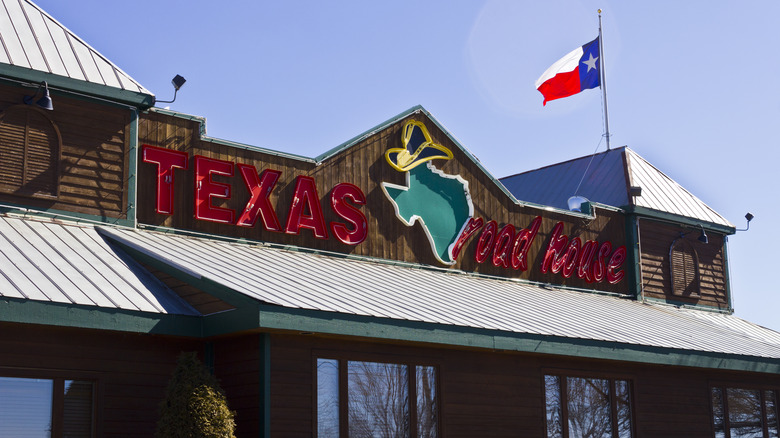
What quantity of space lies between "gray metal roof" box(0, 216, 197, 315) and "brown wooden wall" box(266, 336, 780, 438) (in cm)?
178

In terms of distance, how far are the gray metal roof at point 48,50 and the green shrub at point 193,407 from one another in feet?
18.8

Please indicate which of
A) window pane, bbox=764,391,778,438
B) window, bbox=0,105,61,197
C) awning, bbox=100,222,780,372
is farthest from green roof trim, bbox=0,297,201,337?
window pane, bbox=764,391,778,438

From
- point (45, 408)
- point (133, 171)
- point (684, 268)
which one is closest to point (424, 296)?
point (133, 171)

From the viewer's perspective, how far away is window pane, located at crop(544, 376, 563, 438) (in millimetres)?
17922

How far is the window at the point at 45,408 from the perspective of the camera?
42.0 ft

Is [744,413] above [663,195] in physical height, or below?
below

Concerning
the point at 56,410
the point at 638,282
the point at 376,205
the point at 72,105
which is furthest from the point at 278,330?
the point at 638,282

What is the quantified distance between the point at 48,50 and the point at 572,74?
16.0m

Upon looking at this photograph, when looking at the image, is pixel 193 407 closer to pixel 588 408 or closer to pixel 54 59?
pixel 54 59

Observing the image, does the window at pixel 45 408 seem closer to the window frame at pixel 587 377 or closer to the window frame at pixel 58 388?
the window frame at pixel 58 388

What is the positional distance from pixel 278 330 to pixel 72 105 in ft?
18.5

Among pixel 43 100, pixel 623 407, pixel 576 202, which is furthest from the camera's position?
pixel 576 202

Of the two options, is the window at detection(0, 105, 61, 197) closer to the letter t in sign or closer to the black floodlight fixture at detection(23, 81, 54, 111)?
the black floodlight fixture at detection(23, 81, 54, 111)

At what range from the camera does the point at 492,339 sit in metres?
15.8
